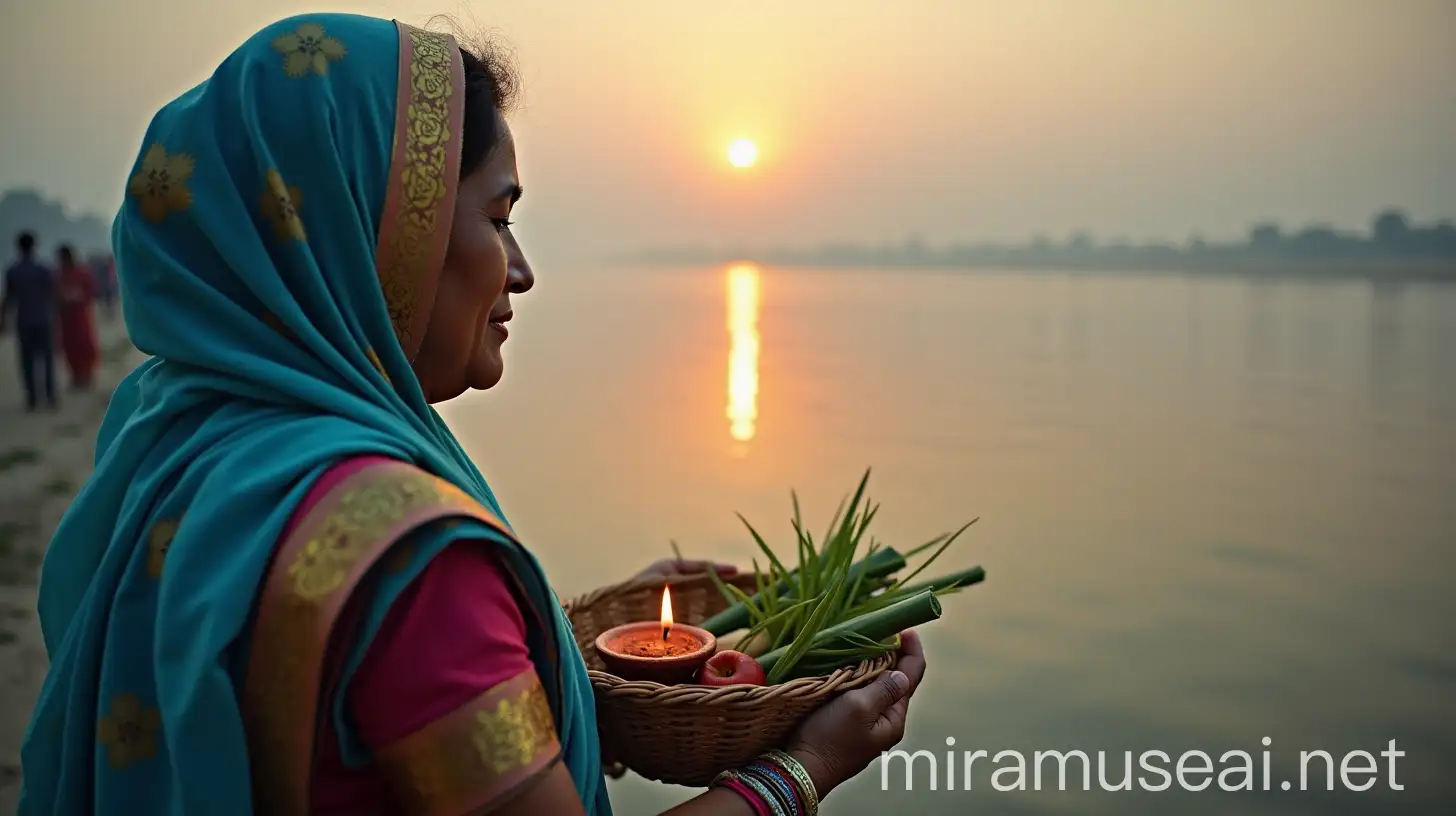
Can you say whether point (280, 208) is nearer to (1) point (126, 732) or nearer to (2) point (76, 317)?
(1) point (126, 732)

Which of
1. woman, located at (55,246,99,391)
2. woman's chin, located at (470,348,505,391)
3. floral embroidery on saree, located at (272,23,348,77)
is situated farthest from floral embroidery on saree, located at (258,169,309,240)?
woman, located at (55,246,99,391)

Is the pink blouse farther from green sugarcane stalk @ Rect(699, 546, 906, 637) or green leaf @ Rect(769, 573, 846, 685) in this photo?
green sugarcane stalk @ Rect(699, 546, 906, 637)

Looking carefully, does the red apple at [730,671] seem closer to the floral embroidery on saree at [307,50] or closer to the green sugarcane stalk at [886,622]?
the green sugarcane stalk at [886,622]

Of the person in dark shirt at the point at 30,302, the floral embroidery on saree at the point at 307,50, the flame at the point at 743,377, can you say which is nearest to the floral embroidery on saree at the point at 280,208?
the floral embroidery on saree at the point at 307,50

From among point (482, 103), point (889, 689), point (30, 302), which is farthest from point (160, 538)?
point (30, 302)

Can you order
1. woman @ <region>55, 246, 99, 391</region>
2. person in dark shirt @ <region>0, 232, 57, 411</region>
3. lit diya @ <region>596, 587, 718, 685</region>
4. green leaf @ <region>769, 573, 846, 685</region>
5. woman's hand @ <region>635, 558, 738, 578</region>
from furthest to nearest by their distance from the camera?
1. woman @ <region>55, 246, 99, 391</region>
2. person in dark shirt @ <region>0, 232, 57, 411</region>
3. woman's hand @ <region>635, 558, 738, 578</region>
4. green leaf @ <region>769, 573, 846, 685</region>
5. lit diya @ <region>596, 587, 718, 685</region>

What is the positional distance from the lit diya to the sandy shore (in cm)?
207

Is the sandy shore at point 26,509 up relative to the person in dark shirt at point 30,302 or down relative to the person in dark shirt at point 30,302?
down

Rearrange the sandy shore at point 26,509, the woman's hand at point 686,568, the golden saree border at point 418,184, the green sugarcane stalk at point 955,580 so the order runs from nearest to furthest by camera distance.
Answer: the golden saree border at point 418,184 < the green sugarcane stalk at point 955,580 < the woman's hand at point 686,568 < the sandy shore at point 26,509

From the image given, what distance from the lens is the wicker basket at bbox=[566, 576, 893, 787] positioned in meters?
1.27

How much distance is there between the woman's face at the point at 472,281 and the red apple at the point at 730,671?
0.46 metres

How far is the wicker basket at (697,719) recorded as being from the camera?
1.27 m

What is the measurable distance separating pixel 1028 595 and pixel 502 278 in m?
3.53

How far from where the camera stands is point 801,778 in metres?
1.26
